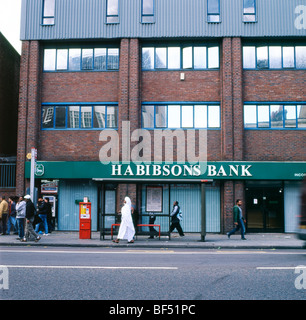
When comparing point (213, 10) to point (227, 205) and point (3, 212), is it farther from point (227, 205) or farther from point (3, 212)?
point (3, 212)

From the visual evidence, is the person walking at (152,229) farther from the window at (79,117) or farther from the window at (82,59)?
the window at (82,59)

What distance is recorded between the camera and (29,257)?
33.7 feet

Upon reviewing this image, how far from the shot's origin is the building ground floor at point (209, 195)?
1923 cm

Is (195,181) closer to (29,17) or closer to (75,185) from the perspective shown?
(75,185)

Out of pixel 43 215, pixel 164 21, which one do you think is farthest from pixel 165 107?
pixel 43 215

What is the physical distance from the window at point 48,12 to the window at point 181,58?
536cm

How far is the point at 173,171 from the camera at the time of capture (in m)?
19.4

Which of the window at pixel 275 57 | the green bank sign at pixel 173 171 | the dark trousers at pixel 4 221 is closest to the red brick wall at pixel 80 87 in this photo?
the green bank sign at pixel 173 171

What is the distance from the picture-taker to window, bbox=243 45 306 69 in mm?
20219

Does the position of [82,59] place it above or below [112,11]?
below

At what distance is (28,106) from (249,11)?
12.8m

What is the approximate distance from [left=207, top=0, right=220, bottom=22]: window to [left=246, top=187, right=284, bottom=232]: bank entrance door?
9.16 m
